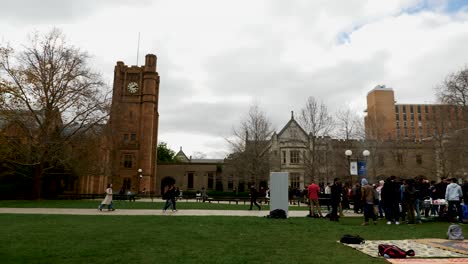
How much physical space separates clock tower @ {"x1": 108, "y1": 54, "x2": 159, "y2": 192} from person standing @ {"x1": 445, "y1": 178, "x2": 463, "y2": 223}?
46895 mm

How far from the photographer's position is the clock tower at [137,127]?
57.5 m

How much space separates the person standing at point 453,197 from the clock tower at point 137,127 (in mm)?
46895

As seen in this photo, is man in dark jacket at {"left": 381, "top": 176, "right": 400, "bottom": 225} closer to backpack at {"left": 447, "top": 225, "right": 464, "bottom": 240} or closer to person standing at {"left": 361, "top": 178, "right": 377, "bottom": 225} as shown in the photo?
person standing at {"left": 361, "top": 178, "right": 377, "bottom": 225}

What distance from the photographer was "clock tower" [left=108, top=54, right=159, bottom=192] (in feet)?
189

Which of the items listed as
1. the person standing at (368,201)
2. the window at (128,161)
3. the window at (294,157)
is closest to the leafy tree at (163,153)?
the window at (128,161)

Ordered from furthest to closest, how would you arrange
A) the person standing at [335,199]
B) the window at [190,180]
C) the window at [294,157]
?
the window at [190,180] < the window at [294,157] < the person standing at [335,199]

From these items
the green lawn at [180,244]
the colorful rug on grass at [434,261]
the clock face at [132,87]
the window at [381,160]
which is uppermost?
the clock face at [132,87]

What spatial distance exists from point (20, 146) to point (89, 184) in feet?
64.5

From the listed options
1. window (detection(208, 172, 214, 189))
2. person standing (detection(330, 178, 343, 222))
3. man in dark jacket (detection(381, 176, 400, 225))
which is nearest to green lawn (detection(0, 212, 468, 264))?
man in dark jacket (detection(381, 176, 400, 225))

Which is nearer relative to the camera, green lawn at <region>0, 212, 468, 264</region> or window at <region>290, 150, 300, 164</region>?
green lawn at <region>0, 212, 468, 264</region>

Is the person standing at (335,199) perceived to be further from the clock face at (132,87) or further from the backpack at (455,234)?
the clock face at (132,87)

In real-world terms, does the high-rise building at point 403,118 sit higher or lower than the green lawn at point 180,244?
higher

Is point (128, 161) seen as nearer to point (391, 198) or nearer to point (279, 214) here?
point (279, 214)

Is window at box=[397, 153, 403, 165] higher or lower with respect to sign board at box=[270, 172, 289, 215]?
higher
